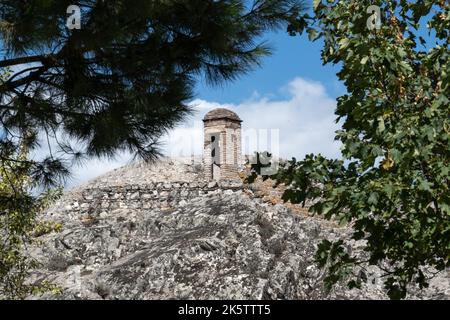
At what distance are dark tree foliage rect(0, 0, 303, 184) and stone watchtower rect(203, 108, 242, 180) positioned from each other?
14.4m

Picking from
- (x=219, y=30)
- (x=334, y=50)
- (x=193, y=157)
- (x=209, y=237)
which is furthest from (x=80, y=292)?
(x=193, y=157)

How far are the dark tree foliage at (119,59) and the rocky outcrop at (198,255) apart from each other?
4.58 metres

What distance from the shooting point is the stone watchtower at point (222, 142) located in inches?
942

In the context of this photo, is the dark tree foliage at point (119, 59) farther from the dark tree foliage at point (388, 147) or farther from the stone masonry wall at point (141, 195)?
the stone masonry wall at point (141, 195)

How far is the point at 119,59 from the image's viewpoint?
814 cm

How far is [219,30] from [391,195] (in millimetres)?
3685

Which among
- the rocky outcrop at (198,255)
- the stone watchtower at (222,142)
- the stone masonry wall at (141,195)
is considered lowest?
the rocky outcrop at (198,255)

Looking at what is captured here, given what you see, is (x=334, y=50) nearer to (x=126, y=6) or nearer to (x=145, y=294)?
(x=126, y=6)

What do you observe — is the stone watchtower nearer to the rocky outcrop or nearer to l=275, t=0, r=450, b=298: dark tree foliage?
the rocky outcrop

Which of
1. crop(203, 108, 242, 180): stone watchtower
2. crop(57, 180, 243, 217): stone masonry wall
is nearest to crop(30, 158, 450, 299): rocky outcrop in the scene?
crop(57, 180, 243, 217): stone masonry wall

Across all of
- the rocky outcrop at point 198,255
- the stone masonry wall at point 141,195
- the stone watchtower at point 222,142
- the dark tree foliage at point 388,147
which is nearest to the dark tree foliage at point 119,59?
the dark tree foliage at point 388,147

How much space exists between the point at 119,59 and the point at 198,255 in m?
6.61

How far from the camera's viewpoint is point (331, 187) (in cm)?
572

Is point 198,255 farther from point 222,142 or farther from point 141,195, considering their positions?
point 222,142
